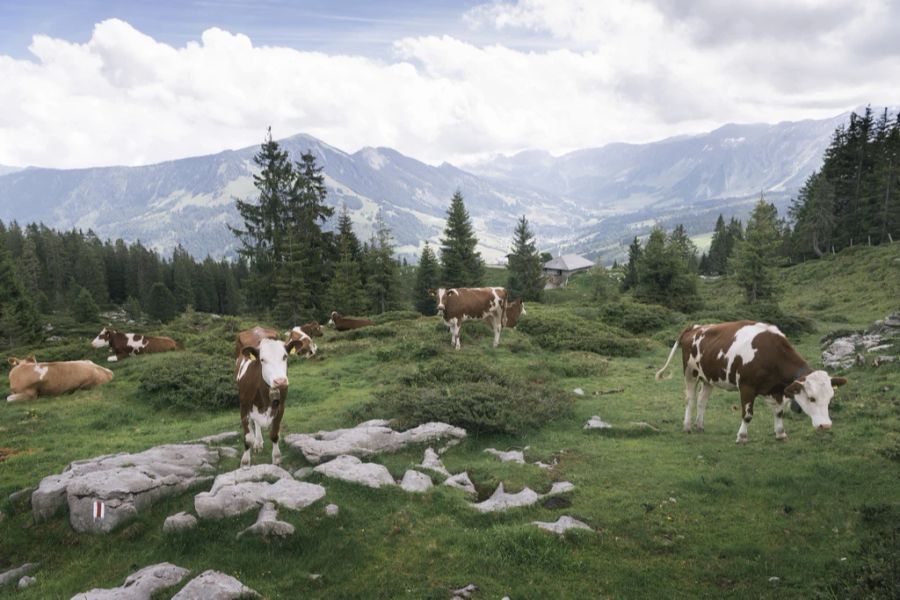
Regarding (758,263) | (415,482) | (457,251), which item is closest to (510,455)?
(415,482)

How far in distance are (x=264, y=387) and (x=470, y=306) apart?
50.8ft

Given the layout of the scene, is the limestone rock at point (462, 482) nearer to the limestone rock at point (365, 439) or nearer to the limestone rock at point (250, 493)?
the limestone rock at point (365, 439)

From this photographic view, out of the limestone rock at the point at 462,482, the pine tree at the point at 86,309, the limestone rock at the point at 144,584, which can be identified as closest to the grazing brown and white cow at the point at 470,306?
the limestone rock at the point at 462,482

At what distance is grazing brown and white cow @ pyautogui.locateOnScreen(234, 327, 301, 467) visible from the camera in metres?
10.6

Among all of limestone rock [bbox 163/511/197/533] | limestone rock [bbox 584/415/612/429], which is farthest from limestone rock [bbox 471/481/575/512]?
limestone rock [bbox 163/511/197/533]

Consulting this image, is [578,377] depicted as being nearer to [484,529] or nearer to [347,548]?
[484,529]

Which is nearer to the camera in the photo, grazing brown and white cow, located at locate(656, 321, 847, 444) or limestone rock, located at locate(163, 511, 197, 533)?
limestone rock, located at locate(163, 511, 197, 533)

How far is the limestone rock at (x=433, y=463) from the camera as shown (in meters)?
11.2

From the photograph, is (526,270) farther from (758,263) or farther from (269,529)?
(269,529)

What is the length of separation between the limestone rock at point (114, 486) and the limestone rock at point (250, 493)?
1.07m

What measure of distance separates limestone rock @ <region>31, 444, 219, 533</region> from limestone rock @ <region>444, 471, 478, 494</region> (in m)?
4.94

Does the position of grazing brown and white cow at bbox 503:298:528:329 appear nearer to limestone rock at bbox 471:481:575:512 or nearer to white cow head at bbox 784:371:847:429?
white cow head at bbox 784:371:847:429

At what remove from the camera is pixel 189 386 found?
18453 millimetres

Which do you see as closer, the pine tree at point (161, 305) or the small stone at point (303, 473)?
the small stone at point (303, 473)
